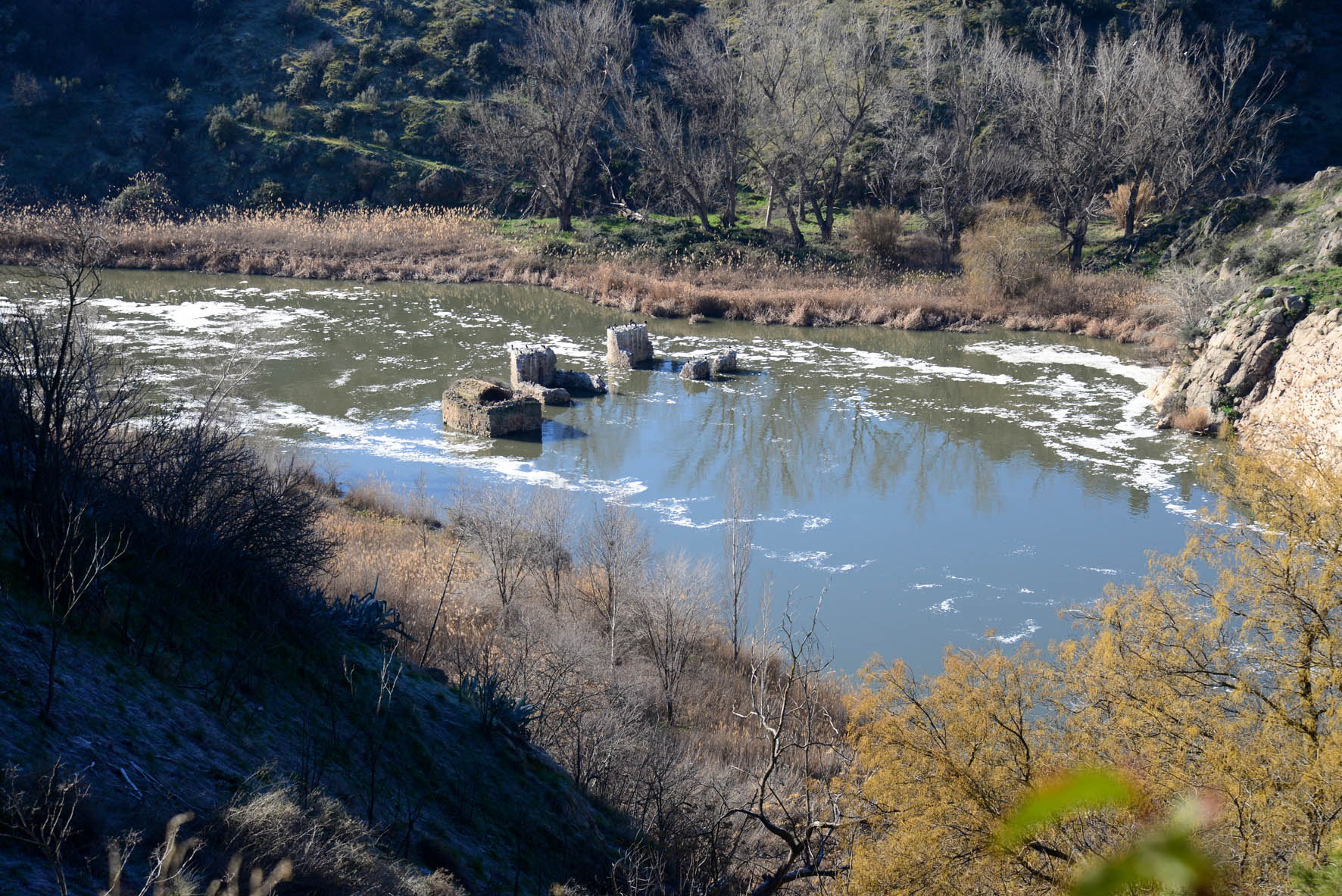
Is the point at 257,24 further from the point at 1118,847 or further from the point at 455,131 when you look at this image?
the point at 1118,847

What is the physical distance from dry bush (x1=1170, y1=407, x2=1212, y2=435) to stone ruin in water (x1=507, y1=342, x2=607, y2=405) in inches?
540

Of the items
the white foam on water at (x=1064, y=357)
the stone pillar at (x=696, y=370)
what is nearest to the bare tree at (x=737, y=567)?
the stone pillar at (x=696, y=370)

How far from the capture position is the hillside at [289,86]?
47.1m

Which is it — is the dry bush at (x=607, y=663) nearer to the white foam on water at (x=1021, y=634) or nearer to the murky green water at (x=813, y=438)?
the murky green water at (x=813, y=438)

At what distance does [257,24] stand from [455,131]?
632 inches

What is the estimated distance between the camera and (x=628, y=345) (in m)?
28.7

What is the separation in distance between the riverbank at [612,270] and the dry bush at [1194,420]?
22.8 feet

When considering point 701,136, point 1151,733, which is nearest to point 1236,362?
point 1151,733

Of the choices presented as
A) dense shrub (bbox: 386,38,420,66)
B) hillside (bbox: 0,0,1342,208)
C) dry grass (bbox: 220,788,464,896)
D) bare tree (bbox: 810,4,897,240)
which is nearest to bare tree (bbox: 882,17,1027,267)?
bare tree (bbox: 810,4,897,240)

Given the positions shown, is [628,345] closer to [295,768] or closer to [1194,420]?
[1194,420]

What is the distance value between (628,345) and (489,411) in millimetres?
6968

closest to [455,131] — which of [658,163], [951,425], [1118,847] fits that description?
[658,163]

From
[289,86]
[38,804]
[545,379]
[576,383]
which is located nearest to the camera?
[38,804]

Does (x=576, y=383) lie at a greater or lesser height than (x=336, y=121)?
lesser
